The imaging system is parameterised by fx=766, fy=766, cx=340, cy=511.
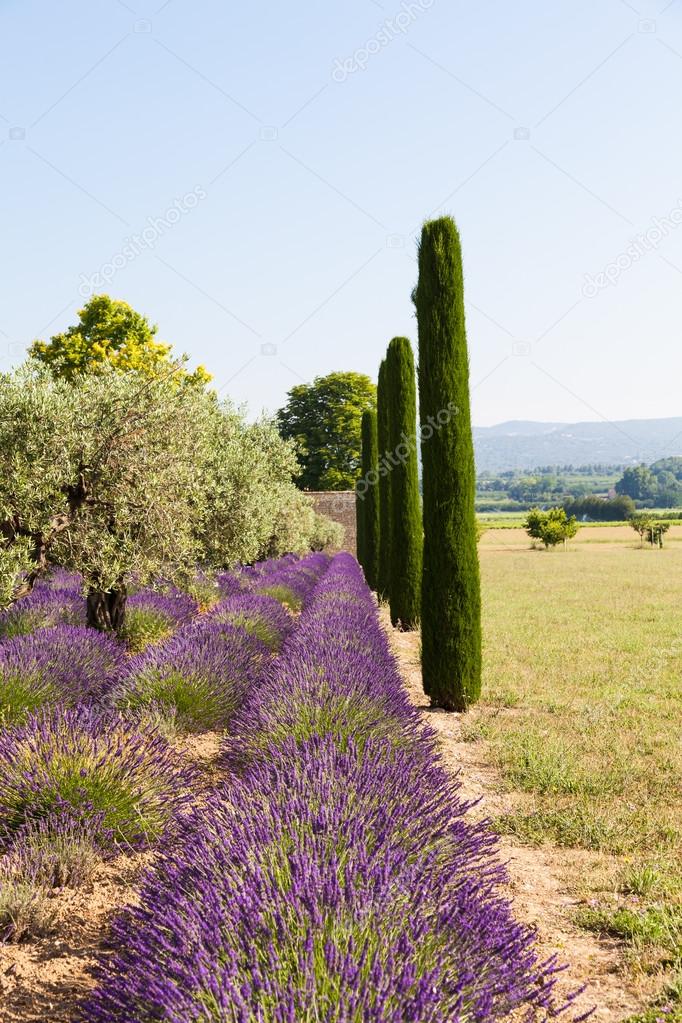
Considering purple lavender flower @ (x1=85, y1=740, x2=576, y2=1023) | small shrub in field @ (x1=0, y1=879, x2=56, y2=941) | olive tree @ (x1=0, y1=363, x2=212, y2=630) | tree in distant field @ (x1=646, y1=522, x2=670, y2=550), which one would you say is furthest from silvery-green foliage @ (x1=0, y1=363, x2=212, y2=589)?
tree in distant field @ (x1=646, y1=522, x2=670, y2=550)

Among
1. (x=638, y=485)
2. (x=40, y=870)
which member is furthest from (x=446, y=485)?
(x=638, y=485)

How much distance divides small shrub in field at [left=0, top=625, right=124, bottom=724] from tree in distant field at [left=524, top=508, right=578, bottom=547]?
44476 millimetres

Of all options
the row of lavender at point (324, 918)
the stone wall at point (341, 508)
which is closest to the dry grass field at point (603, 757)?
the row of lavender at point (324, 918)

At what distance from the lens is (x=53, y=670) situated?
7.11m

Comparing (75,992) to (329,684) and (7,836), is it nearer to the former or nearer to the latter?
(7,836)

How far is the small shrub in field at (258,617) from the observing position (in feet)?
33.1

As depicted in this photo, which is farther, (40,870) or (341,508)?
(341,508)

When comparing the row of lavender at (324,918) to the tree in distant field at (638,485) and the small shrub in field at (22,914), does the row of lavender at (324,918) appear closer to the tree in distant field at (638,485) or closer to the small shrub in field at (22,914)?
the small shrub in field at (22,914)

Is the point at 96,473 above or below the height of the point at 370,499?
above

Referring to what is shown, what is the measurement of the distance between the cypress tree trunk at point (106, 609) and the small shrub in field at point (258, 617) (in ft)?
4.09

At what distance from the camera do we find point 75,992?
3.13 meters

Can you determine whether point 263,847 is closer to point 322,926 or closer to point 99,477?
point 322,926

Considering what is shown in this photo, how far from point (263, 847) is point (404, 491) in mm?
14902

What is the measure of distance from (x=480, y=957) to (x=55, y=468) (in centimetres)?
627
